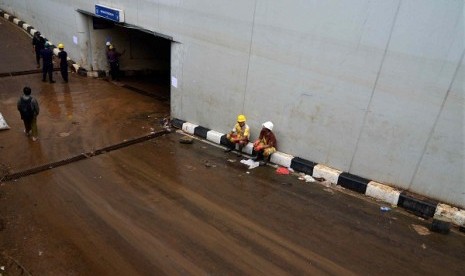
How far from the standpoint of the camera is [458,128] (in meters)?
6.07

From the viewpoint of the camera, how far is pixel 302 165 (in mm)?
8055

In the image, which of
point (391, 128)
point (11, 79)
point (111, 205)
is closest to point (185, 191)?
point (111, 205)

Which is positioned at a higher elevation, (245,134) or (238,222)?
(245,134)

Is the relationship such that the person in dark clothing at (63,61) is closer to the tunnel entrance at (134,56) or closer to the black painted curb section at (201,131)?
the tunnel entrance at (134,56)

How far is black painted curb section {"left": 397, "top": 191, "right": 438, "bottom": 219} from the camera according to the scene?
656 cm

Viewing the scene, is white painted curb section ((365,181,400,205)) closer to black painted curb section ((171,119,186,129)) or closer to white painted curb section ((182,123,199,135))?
white painted curb section ((182,123,199,135))

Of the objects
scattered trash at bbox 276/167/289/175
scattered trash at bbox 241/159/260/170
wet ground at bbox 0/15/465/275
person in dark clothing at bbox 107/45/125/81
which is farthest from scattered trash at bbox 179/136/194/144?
person in dark clothing at bbox 107/45/125/81

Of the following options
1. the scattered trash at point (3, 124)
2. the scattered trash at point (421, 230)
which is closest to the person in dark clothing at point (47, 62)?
the scattered trash at point (3, 124)

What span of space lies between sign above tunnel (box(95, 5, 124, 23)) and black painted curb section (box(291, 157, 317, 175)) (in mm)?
7403

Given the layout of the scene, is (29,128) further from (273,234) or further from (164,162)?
(273,234)

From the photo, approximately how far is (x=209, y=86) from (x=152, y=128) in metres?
2.27

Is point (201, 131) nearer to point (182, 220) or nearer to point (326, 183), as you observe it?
point (326, 183)

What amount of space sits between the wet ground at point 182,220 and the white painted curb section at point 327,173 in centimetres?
23

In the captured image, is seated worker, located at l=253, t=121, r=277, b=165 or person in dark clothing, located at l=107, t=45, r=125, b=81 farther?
person in dark clothing, located at l=107, t=45, r=125, b=81
